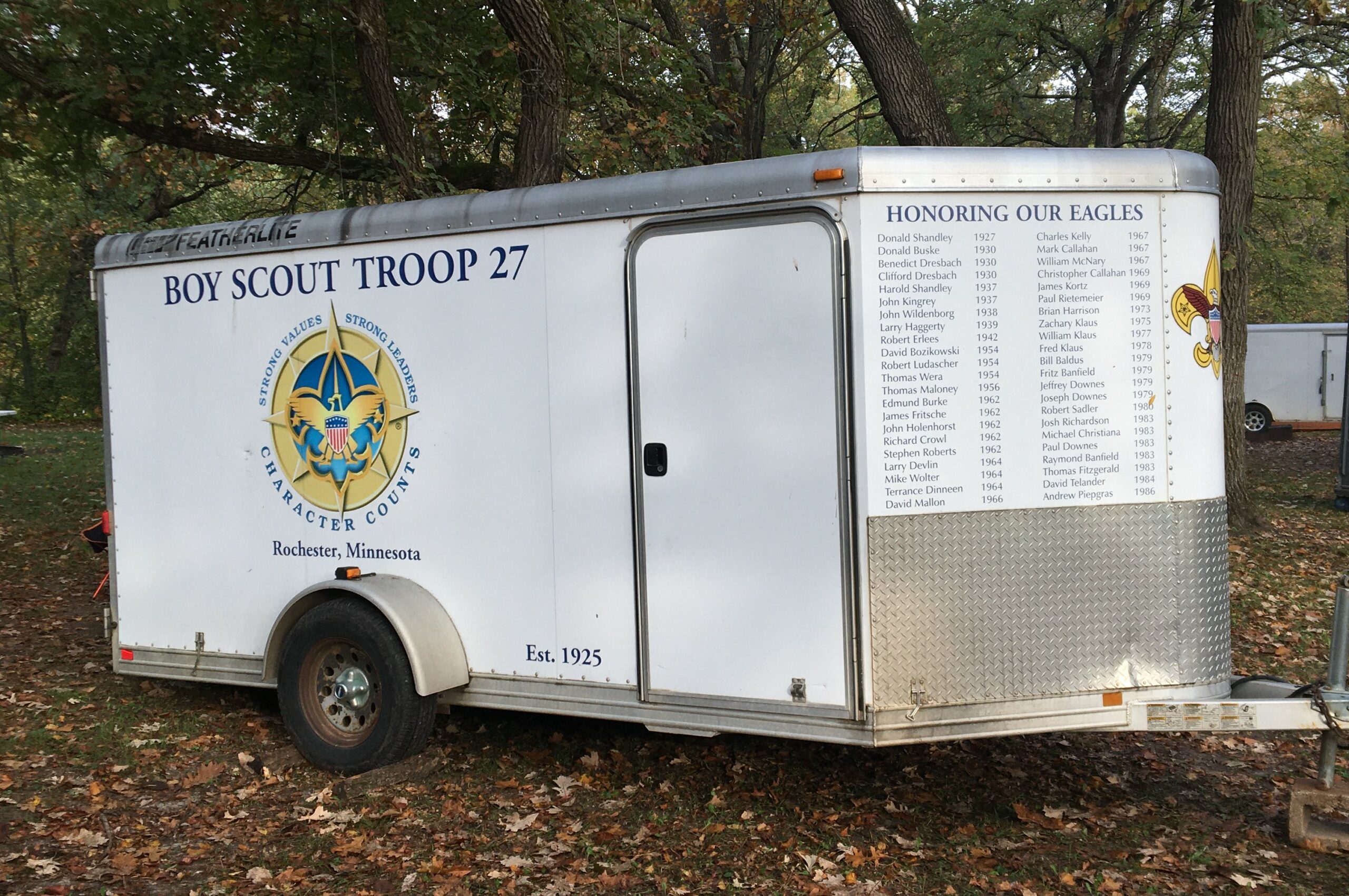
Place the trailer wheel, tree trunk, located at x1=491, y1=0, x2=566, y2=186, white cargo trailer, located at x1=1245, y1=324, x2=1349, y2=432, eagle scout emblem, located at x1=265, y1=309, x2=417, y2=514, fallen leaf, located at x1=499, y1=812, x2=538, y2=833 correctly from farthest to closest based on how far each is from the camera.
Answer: white cargo trailer, located at x1=1245, y1=324, x2=1349, y2=432 → tree trunk, located at x1=491, y1=0, x2=566, y2=186 → eagle scout emblem, located at x1=265, y1=309, x2=417, y2=514 → the trailer wheel → fallen leaf, located at x1=499, y1=812, x2=538, y2=833

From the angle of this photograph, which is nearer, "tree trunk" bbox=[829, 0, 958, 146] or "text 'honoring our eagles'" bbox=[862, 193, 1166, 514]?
"text 'honoring our eagles'" bbox=[862, 193, 1166, 514]

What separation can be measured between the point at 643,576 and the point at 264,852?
194 centimetres

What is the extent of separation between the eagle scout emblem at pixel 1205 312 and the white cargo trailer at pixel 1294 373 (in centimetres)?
2015

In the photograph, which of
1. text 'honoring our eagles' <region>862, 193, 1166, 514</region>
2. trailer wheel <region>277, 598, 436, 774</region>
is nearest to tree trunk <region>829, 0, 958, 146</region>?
text 'honoring our eagles' <region>862, 193, 1166, 514</region>

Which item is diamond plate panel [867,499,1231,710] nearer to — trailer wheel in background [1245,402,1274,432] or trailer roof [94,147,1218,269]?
trailer roof [94,147,1218,269]

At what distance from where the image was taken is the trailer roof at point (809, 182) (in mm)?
4332

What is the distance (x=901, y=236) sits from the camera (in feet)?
14.2

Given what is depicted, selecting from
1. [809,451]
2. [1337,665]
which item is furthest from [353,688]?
[1337,665]

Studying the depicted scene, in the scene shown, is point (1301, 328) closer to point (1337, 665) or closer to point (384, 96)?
point (384, 96)

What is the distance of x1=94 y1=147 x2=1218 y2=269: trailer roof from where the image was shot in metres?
4.33

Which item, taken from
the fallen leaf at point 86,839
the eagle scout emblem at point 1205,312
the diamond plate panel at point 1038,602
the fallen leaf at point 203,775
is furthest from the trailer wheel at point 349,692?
the eagle scout emblem at point 1205,312

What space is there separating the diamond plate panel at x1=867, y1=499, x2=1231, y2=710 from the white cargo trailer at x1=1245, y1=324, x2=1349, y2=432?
808 inches

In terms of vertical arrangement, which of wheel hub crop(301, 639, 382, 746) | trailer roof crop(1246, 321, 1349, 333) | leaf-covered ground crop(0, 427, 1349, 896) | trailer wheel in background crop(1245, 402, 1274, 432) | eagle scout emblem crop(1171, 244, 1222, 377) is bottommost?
leaf-covered ground crop(0, 427, 1349, 896)

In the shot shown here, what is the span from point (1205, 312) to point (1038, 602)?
1.34m
